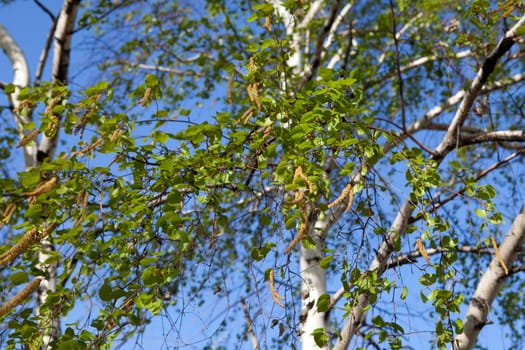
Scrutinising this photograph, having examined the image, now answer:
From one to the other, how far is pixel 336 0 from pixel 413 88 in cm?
246

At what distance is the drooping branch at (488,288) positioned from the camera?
350 cm

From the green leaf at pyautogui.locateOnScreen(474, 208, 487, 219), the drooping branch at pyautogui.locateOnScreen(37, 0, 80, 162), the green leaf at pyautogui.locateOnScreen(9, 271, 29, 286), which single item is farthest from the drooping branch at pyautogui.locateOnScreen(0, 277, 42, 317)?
the drooping branch at pyautogui.locateOnScreen(37, 0, 80, 162)

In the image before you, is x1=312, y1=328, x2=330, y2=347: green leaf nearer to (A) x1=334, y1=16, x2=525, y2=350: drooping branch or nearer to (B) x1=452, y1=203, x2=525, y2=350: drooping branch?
A: (A) x1=334, y1=16, x2=525, y2=350: drooping branch

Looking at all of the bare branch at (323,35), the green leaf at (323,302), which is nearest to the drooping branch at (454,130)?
A: the green leaf at (323,302)

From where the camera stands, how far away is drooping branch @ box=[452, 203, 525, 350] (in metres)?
3.50

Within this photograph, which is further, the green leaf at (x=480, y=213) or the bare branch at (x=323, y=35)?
the bare branch at (x=323, y=35)

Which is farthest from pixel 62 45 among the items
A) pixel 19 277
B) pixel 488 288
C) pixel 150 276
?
pixel 488 288

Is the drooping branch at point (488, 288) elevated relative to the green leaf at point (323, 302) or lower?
elevated

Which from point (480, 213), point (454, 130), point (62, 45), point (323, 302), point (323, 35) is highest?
point (323, 35)

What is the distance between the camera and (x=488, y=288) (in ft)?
11.8

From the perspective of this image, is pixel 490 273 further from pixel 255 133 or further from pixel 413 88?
pixel 413 88

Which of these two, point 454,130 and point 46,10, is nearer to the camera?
point 454,130

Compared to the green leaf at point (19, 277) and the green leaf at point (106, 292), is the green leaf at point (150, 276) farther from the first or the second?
the green leaf at point (19, 277)

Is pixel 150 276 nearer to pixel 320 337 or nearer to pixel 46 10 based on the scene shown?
pixel 320 337
